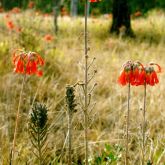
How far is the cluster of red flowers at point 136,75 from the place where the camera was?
2.31m

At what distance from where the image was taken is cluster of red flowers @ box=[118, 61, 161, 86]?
2.31 m

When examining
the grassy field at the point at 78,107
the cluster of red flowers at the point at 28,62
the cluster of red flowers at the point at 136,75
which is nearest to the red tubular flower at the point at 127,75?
the cluster of red flowers at the point at 136,75

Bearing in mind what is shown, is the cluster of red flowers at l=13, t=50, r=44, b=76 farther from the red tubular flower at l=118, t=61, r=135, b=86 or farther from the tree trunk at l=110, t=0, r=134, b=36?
the tree trunk at l=110, t=0, r=134, b=36

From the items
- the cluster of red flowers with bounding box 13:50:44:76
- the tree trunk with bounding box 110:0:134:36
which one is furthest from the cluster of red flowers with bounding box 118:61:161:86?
the tree trunk with bounding box 110:0:134:36

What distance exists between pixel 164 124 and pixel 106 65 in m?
2.53

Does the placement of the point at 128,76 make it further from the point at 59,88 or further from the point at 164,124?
the point at 59,88

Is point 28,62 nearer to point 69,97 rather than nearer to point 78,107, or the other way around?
point 69,97

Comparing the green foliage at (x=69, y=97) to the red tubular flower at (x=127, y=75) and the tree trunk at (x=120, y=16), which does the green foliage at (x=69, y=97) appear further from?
the tree trunk at (x=120, y=16)

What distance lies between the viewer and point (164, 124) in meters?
4.25

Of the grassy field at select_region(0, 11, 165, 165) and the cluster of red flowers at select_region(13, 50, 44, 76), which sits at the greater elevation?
the cluster of red flowers at select_region(13, 50, 44, 76)

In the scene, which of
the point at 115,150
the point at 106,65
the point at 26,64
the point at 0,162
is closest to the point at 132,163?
the point at 115,150

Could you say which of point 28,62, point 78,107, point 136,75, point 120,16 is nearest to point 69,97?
point 28,62

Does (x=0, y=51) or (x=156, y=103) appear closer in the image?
(x=156, y=103)

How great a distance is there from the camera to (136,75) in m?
2.33
